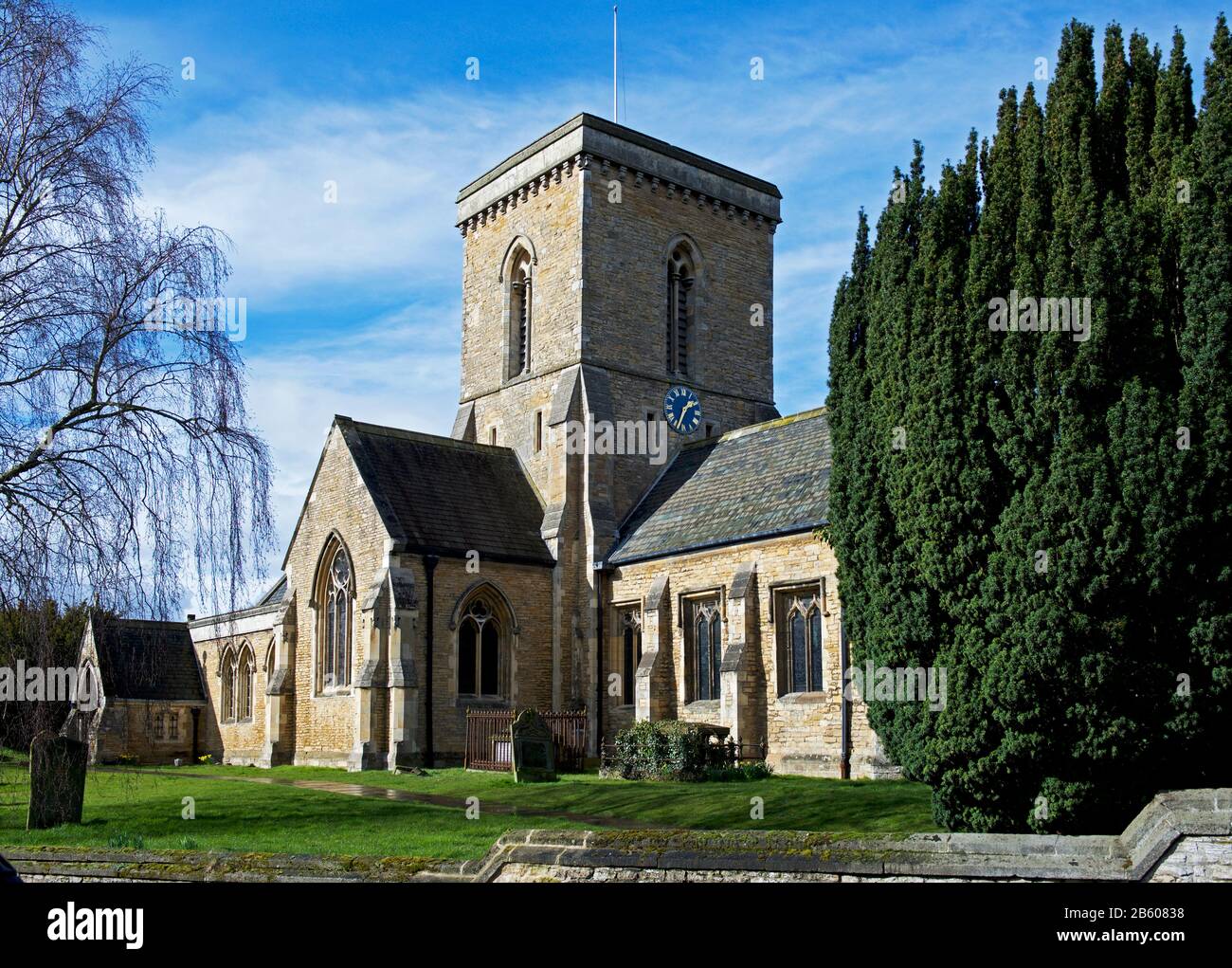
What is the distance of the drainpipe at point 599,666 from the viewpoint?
29.2 m

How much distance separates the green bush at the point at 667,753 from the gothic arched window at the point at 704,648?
8.81 ft

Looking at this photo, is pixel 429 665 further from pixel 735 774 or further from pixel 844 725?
pixel 844 725

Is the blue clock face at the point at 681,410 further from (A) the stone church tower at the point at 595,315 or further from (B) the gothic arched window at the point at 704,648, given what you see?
(B) the gothic arched window at the point at 704,648

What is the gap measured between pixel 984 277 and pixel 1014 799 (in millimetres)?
5849

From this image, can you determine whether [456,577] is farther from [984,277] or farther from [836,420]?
[984,277]

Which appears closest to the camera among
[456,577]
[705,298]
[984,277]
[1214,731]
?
[1214,731]

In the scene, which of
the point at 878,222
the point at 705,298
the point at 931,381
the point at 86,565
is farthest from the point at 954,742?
the point at 705,298

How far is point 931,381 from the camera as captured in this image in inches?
549

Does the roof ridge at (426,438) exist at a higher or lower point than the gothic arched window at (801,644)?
higher

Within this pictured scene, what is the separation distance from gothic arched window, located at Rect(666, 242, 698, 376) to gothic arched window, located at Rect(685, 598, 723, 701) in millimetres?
9490

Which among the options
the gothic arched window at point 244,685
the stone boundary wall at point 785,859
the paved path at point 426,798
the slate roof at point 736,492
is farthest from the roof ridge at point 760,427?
the stone boundary wall at point 785,859

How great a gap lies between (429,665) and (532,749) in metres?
5.21

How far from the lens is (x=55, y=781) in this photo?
1648 cm

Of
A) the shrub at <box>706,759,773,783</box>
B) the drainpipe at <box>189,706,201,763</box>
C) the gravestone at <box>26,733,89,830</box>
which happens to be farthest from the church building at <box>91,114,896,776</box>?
the gravestone at <box>26,733,89,830</box>
